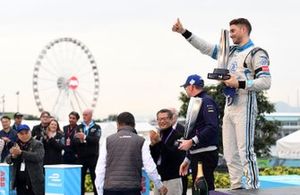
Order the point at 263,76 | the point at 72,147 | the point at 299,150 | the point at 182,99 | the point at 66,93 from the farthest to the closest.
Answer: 1. the point at 66,93
2. the point at 182,99
3. the point at 299,150
4. the point at 72,147
5. the point at 263,76

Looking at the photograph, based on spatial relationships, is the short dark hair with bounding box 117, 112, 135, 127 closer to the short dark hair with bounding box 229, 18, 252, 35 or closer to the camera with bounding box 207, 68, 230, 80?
the camera with bounding box 207, 68, 230, 80

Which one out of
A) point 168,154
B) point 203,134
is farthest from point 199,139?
point 168,154

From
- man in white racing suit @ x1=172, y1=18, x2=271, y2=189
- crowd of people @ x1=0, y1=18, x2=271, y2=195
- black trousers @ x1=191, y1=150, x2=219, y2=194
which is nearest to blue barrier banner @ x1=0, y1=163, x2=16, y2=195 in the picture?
crowd of people @ x1=0, y1=18, x2=271, y2=195

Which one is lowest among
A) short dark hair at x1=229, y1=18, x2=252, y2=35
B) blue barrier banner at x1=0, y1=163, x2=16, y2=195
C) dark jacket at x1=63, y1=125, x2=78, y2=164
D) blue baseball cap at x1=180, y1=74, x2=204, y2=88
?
blue barrier banner at x1=0, y1=163, x2=16, y2=195

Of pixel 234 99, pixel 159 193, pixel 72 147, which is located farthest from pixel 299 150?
pixel 234 99

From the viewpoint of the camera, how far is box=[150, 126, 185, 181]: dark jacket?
719cm

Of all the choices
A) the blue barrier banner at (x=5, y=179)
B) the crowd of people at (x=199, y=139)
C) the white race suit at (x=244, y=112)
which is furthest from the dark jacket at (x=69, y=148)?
the white race suit at (x=244, y=112)

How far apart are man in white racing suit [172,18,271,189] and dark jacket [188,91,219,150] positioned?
1.30ft

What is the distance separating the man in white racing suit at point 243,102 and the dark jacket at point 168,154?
68.0 inches

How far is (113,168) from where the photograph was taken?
6215mm

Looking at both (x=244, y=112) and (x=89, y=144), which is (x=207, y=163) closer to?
(x=244, y=112)

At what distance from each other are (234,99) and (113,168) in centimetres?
161

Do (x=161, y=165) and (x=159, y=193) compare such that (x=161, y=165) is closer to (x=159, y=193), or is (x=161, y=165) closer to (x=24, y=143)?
(x=159, y=193)

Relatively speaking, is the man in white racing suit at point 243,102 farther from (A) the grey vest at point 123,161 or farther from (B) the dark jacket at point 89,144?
(B) the dark jacket at point 89,144
